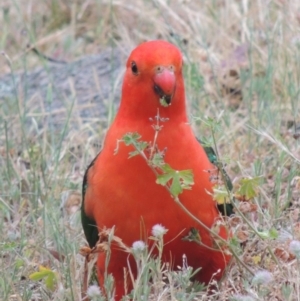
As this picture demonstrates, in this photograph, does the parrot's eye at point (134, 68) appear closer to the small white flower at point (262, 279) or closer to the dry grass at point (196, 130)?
the dry grass at point (196, 130)

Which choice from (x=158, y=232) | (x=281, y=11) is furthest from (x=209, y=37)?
(x=158, y=232)

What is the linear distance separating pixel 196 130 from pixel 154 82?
1.51 metres

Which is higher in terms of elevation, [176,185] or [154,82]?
[154,82]

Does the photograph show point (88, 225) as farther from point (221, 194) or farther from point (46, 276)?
point (221, 194)

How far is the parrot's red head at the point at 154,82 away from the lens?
9.61 feet

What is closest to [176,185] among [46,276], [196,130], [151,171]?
[151,171]

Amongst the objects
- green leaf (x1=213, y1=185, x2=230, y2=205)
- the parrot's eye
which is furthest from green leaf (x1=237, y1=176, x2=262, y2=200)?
the parrot's eye

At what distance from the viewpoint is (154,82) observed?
2.95m

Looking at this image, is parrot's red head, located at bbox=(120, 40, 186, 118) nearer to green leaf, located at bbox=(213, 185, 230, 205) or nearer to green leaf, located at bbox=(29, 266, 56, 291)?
green leaf, located at bbox=(213, 185, 230, 205)

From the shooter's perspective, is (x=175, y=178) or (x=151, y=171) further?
(x=151, y=171)

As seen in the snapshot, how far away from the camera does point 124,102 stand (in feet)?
10.1

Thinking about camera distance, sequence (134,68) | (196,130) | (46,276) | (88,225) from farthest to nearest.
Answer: (196,130) → (88,225) → (134,68) → (46,276)

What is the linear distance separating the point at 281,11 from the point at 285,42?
0.39 meters

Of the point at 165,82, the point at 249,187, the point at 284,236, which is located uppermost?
the point at 165,82
